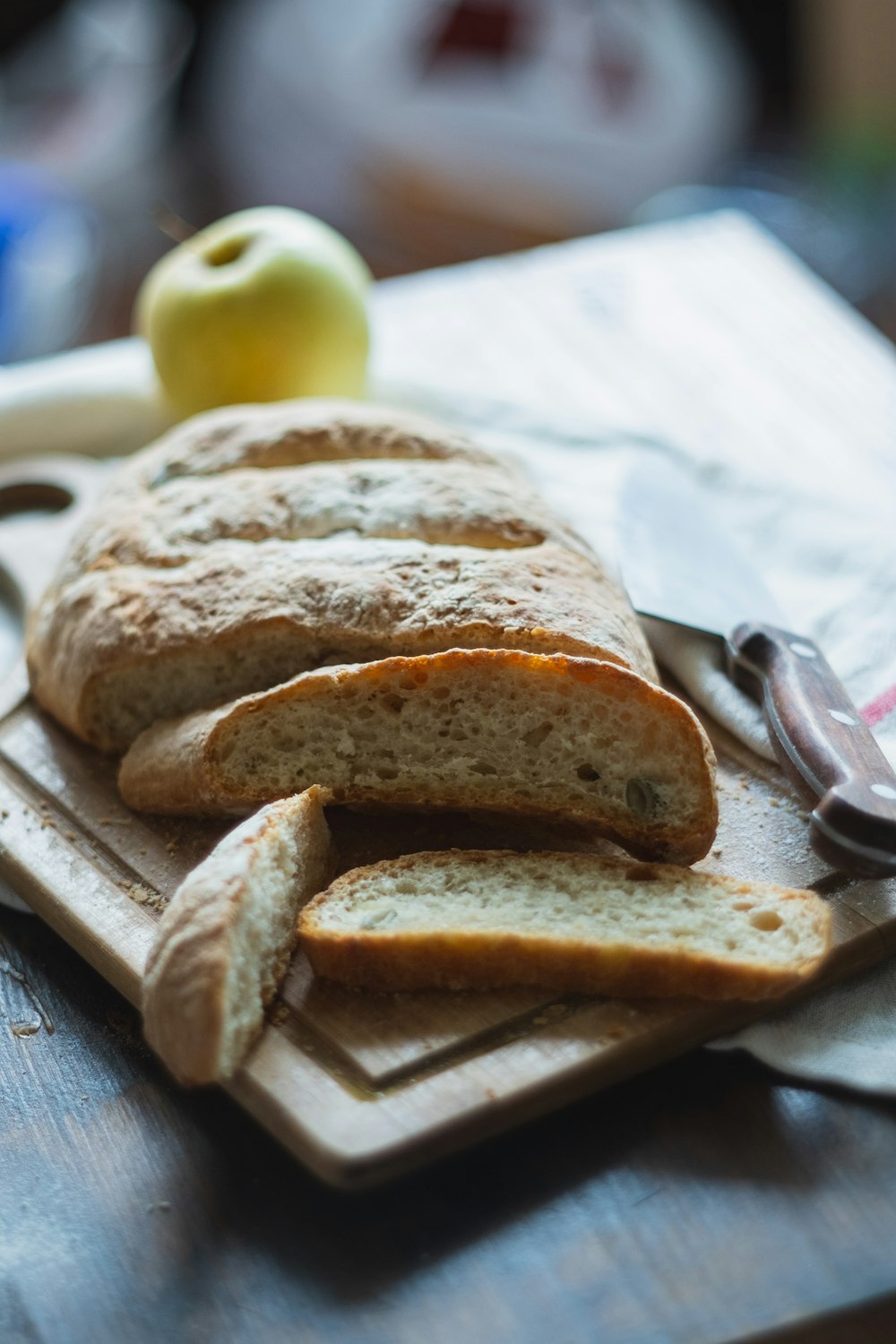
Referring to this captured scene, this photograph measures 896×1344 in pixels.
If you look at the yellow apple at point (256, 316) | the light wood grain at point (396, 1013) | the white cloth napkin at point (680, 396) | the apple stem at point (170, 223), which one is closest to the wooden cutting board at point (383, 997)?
the light wood grain at point (396, 1013)

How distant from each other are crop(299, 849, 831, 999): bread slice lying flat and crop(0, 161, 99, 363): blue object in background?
2230 millimetres

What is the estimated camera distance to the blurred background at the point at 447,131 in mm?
4367

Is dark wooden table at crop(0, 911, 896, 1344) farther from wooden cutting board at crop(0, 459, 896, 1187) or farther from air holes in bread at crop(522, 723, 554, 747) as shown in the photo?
air holes in bread at crop(522, 723, 554, 747)

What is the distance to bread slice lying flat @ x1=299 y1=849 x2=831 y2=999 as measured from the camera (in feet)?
5.11

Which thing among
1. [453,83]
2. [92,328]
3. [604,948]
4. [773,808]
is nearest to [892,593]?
[773,808]

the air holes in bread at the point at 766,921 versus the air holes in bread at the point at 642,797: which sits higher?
the air holes in bread at the point at 642,797

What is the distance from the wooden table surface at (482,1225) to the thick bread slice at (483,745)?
1.04 ft

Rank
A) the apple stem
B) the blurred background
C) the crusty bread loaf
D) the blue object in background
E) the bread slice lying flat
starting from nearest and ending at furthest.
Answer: the bread slice lying flat, the crusty bread loaf, the apple stem, the blue object in background, the blurred background

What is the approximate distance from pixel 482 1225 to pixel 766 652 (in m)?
0.91

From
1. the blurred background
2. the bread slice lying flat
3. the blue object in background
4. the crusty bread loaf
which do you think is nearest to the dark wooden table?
the bread slice lying flat

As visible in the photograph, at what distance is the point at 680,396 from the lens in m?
2.97

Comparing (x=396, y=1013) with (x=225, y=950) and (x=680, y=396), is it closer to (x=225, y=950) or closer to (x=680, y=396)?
(x=225, y=950)

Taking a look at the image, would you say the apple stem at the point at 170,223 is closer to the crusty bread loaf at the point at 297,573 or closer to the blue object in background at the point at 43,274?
the blue object in background at the point at 43,274

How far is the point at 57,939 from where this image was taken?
6.15ft
